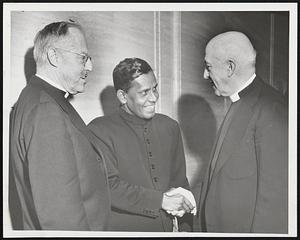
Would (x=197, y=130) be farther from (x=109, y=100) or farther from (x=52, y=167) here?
(x=52, y=167)

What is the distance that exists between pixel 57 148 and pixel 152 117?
42 cm

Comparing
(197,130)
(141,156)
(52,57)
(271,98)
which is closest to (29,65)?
(52,57)

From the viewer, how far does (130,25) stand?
202 centimetres

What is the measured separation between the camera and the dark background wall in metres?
2.00

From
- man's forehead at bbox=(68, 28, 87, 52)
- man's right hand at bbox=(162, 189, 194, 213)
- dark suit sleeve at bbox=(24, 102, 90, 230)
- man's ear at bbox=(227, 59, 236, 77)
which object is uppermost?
man's forehead at bbox=(68, 28, 87, 52)

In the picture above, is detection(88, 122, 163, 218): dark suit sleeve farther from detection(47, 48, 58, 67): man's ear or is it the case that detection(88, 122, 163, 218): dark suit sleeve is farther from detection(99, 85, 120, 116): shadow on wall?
detection(47, 48, 58, 67): man's ear

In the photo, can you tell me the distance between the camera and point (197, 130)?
6.61ft

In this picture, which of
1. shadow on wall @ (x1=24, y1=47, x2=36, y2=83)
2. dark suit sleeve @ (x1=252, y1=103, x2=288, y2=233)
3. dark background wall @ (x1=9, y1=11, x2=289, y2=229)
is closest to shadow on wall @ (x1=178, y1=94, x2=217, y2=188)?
dark background wall @ (x1=9, y1=11, x2=289, y2=229)

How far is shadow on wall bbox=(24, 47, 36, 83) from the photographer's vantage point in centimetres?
199

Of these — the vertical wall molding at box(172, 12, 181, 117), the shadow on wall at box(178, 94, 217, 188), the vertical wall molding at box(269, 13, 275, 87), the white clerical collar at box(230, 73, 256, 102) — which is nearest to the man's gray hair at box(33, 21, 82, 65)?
the vertical wall molding at box(172, 12, 181, 117)

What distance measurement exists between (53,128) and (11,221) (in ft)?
1.49

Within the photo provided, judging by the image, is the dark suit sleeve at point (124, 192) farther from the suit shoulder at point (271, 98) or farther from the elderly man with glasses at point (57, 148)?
the suit shoulder at point (271, 98)

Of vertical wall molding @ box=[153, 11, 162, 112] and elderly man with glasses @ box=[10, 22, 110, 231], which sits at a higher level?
vertical wall molding @ box=[153, 11, 162, 112]

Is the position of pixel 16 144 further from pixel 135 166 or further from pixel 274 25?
pixel 274 25
